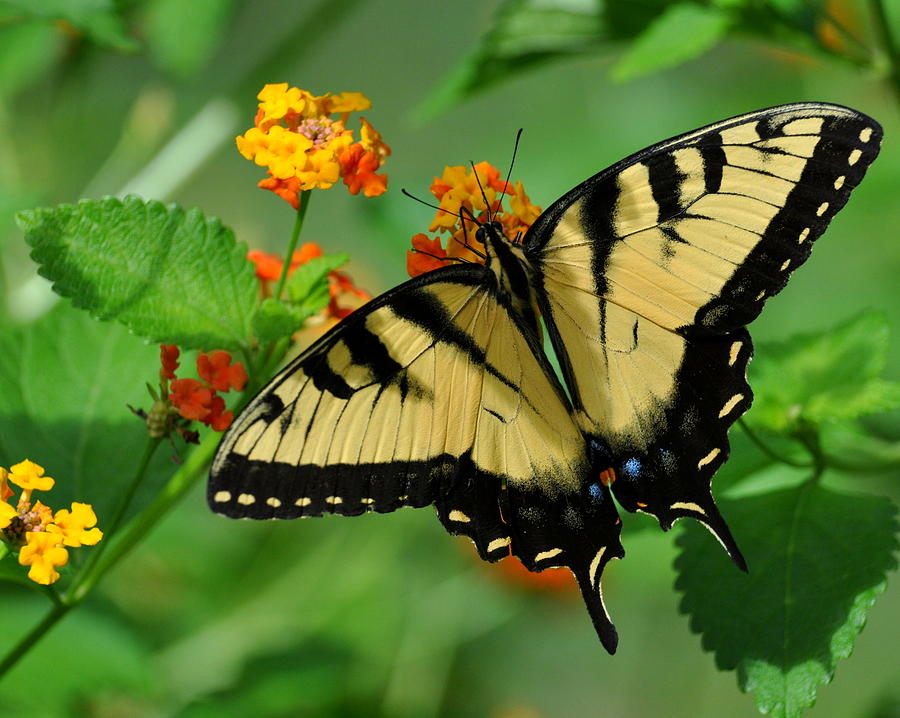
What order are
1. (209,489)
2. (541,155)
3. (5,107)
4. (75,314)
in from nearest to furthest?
(209,489), (75,314), (5,107), (541,155)

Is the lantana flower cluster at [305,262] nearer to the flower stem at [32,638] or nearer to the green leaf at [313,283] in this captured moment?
the green leaf at [313,283]

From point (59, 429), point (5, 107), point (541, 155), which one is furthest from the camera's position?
point (541, 155)

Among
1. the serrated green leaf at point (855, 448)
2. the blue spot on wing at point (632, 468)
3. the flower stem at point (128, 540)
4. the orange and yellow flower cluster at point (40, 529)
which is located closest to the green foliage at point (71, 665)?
the flower stem at point (128, 540)

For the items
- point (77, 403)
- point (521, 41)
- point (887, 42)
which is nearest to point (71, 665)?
point (77, 403)

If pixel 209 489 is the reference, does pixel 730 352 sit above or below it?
below

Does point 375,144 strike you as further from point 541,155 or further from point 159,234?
point 541,155

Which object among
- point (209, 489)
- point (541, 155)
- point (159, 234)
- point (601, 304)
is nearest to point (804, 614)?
point (601, 304)

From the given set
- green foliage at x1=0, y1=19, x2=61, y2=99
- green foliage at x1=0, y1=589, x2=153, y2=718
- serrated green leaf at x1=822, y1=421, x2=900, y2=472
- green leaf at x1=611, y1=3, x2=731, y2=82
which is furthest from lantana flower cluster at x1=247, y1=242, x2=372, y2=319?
green foliage at x1=0, y1=19, x2=61, y2=99

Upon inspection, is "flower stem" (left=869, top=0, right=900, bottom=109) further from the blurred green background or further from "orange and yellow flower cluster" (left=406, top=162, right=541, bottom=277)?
"orange and yellow flower cluster" (left=406, top=162, right=541, bottom=277)
